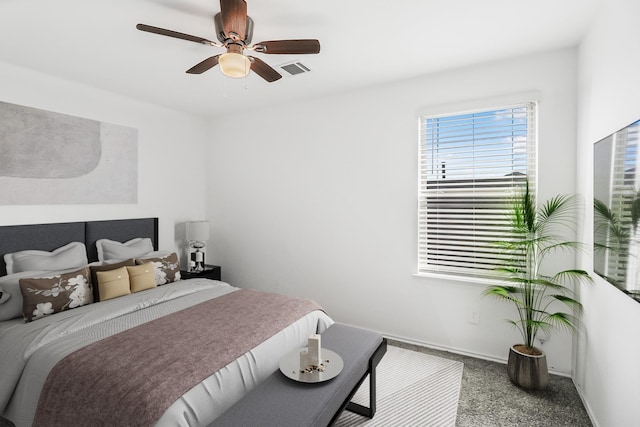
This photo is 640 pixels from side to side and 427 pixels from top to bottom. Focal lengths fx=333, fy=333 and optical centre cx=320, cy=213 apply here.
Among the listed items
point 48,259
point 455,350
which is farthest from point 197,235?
point 455,350

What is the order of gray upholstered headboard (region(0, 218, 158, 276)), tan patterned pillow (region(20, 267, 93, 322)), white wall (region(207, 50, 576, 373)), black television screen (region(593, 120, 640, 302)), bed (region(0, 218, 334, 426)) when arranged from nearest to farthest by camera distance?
1. black television screen (region(593, 120, 640, 302))
2. bed (region(0, 218, 334, 426))
3. tan patterned pillow (region(20, 267, 93, 322))
4. white wall (region(207, 50, 576, 373))
5. gray upholstered headboard (region(0, 218, 158, 276))

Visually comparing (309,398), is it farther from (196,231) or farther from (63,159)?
(63,159)

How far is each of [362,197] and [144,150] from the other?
2611 mm

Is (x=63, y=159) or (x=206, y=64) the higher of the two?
(x=206, y=64)

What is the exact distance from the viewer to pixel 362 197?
3.55m

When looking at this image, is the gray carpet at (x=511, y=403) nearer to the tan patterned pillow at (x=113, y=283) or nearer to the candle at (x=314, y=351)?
the candle at (x=314, y=351)

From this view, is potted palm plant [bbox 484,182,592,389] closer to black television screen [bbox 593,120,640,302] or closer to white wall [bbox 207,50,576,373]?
white wall [bbox 207,50,576,373]

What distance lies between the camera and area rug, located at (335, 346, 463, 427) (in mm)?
2158

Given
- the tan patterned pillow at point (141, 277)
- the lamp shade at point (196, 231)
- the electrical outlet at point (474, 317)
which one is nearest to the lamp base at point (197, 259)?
the lamp shade at point (196, 231)

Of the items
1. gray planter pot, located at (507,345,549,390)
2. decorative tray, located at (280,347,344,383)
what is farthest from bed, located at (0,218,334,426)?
gray planter pot, located at (507,345,549,390)

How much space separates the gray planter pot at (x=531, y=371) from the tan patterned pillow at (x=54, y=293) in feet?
11.2

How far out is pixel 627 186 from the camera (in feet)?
5.03

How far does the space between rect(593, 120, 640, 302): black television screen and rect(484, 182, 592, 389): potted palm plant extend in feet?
1.76

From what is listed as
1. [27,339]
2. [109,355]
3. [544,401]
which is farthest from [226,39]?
[544,401]
